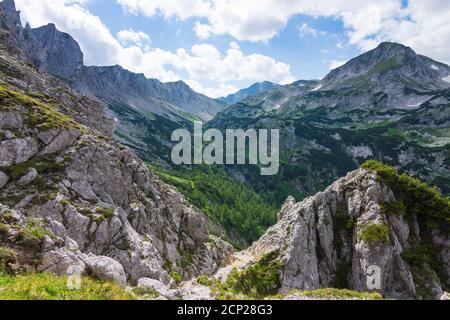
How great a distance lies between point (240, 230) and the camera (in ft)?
634

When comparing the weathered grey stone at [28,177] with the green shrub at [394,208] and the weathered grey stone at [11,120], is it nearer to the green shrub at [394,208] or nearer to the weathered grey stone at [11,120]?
the weathered grey stone at [11,120]

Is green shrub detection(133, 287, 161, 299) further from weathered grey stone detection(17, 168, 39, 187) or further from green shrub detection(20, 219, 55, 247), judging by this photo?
weathered grey stone detection(17, 168, 39, 187)

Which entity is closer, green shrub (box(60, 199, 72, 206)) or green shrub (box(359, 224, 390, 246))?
green shrub (box(60, 199, 72, 206))

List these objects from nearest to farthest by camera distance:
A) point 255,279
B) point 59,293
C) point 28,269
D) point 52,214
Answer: point 59,293 → point 28,269 → point 52,214 → point 255,279

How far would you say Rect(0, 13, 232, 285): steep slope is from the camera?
27.3 metres

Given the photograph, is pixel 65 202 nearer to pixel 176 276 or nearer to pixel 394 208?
pixel 176 276

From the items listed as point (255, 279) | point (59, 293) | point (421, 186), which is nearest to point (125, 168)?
point (255, 279)

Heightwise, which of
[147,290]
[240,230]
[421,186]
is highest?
[421,186]

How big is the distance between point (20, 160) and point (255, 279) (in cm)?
4159

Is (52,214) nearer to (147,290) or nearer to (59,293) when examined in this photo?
(147,290)

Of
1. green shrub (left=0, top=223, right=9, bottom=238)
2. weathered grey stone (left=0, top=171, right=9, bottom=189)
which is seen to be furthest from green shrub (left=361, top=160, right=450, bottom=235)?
weathered grey stone (left=0, top=171, right=9, bottom=189)

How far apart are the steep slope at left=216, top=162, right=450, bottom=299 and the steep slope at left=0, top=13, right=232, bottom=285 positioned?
12.8 m

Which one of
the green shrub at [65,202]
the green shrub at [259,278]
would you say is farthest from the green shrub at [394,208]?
the green shrub at [65,202]
